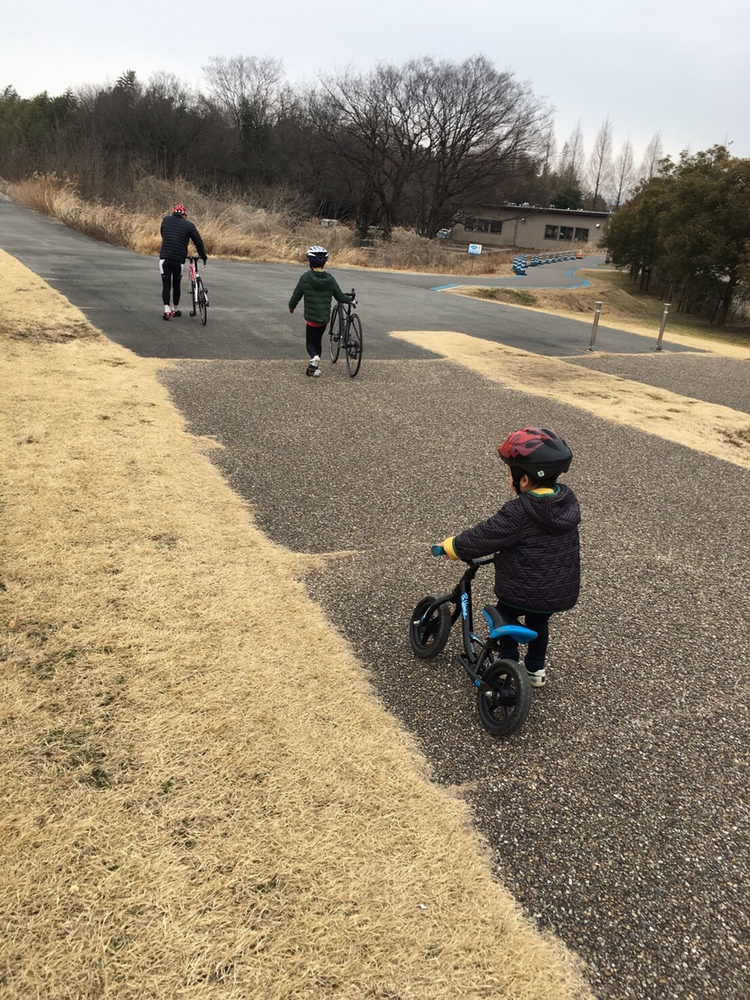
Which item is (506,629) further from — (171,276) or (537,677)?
(171,276)

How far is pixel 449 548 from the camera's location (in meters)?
2.99

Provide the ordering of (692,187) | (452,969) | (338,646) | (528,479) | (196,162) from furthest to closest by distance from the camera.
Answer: (196,162)
(692,187)
(338,646)
(528,479)
(452,969)

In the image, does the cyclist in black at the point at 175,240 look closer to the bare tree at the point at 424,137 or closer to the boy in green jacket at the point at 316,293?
the boy in green jacket at the point at 316,293

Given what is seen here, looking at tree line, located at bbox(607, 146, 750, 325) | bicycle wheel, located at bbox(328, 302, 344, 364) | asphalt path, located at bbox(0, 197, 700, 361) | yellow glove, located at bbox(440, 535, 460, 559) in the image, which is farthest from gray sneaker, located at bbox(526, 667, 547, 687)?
tree line, located at bbox(607, 146, 750, 325)

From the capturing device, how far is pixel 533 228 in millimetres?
68938

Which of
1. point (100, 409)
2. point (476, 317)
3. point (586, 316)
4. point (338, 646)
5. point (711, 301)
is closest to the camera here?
point (338, 646)

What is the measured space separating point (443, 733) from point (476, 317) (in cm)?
1523

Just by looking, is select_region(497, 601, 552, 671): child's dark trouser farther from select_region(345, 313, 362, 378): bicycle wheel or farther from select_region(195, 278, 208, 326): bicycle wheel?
select_region(195, 278, 208, 326): bicycle wheel

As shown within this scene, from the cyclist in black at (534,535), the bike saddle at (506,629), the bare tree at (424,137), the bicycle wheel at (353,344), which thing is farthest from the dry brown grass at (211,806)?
the bare tree at (424,137)

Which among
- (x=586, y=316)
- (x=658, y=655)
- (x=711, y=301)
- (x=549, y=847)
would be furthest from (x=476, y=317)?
(x=711, y=301)

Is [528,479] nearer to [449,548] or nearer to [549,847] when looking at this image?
[449,548]

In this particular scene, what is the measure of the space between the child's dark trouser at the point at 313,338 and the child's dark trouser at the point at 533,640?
639 cm

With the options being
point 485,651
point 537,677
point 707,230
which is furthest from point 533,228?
point 485,651

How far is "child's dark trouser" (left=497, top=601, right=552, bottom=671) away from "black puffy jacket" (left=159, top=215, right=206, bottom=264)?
361 inches
